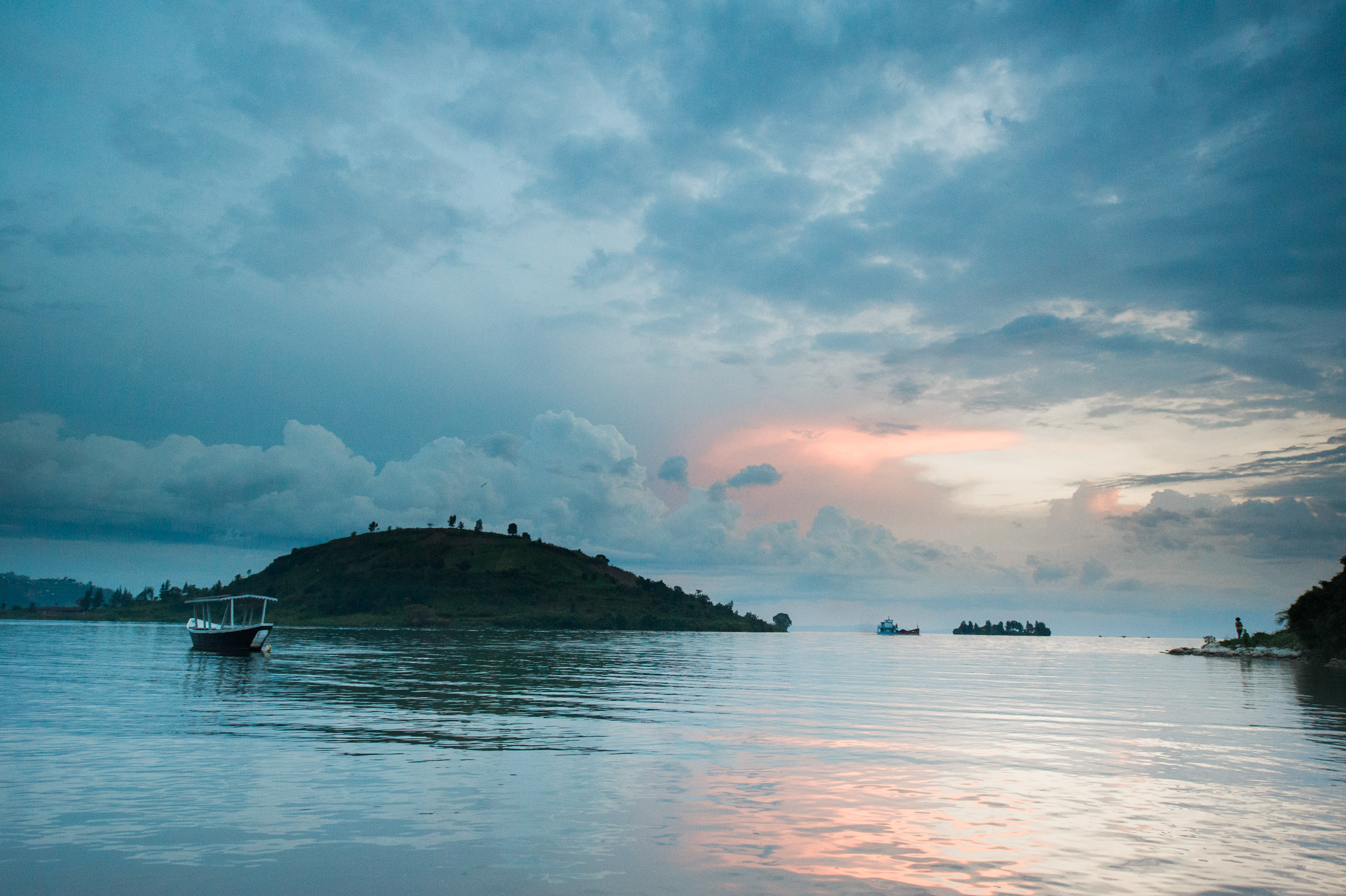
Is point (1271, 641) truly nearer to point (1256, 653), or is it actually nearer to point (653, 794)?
point (1256, 653)

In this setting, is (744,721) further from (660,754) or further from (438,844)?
(438,844)

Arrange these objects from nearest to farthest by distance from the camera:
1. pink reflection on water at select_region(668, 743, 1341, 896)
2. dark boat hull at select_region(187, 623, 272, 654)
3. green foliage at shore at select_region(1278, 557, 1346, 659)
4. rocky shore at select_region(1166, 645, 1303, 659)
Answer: pink reflection on water at select_region(668, 743, 1341, 896) → dark boat hull at select_region(187, 623, 272, 654) → green foliage at shore at select_region(1278, 557, 1346, 659) → rocky shore at select_region(1166, 645, 1303, 659)

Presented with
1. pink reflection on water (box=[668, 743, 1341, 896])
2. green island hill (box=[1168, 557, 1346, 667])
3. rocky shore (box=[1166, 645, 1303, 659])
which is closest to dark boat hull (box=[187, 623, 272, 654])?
pink reflection on water (box=[668, 743, 1341, 896])

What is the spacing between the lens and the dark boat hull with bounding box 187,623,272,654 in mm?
110312

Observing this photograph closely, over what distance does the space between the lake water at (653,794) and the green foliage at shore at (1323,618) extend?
100m

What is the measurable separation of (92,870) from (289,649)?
13885 cm

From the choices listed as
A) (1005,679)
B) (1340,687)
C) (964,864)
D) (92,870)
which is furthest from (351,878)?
(1340,687)

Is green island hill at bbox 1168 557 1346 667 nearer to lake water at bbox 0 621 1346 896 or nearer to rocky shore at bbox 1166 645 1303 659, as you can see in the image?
rocky shore at bbox 1166 645 1303 659

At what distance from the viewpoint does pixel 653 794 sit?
26.3m

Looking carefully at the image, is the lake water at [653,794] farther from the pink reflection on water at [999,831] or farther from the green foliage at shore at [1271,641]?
the green foliage at shore at [1271,641]

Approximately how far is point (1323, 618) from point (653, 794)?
165m

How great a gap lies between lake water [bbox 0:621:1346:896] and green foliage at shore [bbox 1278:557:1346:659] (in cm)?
10047

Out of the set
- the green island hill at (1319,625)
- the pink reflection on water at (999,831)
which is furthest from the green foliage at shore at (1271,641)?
the pink reflection on water at (999,831)

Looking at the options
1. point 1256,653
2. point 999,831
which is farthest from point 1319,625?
point 999,831
